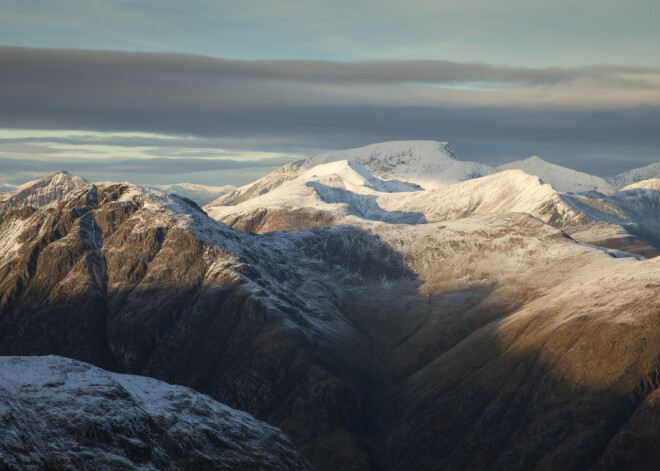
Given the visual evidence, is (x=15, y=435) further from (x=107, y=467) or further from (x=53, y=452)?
(x=107, y=467)

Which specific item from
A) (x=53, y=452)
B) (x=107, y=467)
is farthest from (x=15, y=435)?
(x=107, y=467)
